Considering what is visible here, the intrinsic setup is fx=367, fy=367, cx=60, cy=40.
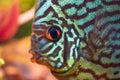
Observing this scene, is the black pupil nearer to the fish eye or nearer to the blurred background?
the fish eye

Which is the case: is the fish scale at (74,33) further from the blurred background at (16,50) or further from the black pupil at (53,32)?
the blurred background at (16,50)

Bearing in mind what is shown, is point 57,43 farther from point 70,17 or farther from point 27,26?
point 27,26

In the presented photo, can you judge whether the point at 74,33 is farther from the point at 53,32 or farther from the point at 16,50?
the point at 16,50

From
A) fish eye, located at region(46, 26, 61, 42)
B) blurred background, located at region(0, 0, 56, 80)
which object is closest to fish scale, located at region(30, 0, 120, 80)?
fish eye, located at region(46, 26, 61, 42)

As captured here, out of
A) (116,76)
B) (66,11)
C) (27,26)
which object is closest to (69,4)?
(66,11)

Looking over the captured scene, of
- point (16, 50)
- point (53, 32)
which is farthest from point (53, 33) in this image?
point (16, 50)

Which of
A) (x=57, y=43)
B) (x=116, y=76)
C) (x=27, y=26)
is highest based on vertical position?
(x=27, y=26)
